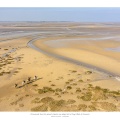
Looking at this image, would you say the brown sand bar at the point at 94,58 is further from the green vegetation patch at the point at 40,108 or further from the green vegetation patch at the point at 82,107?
the green vegetation patch at the point at 40,108

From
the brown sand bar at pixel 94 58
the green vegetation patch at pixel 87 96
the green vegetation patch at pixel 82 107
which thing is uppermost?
the brown sand bar at pixel 94 58

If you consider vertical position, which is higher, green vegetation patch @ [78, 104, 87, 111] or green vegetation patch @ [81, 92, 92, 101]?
green vegetation patch @ [81, 92, 92, 101]

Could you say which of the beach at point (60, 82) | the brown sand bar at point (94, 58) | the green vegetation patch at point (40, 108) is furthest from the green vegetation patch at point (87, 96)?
the brown sand bar at point (94, 58)

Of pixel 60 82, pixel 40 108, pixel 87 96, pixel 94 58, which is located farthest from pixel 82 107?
pixel 94 58

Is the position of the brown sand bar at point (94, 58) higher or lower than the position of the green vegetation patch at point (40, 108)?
higher

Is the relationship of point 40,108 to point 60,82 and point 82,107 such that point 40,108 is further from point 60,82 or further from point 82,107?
point 60,82

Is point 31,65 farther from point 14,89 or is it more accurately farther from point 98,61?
point 98,61

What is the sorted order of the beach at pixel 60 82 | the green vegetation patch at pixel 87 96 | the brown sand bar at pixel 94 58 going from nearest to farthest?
the beach at pixel 60 82
the green vegetation patch at pixel 87 96
the brown sand bar at pixel 94 58

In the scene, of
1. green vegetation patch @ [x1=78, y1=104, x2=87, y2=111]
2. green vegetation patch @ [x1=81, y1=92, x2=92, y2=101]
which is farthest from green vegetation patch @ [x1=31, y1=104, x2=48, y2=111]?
green vegetation patch @ [x1=81, y1=92, x2=92, y2=101]

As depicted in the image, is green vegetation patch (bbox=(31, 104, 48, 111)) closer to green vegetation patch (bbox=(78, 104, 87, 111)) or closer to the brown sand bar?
green vegetation patch (bbox=(78, 104, 87, 111))
